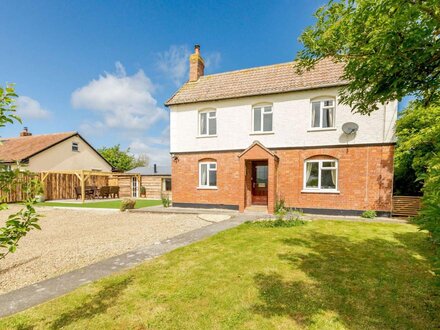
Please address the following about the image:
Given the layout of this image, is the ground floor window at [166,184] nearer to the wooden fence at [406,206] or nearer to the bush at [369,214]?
the bush at [369,214]

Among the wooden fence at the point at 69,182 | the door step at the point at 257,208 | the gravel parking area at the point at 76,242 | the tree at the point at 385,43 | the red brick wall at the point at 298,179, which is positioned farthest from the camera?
the wooden fence at the point at 69,182

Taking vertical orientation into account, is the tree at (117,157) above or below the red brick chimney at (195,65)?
below

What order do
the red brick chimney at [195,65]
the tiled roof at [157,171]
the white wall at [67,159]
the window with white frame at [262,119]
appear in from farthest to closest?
1. the tiled roof at [157,171]
2. the white wall at [67,159]
3. the red brick chimney at [195,65]
4. the window with white frame at [262,119]

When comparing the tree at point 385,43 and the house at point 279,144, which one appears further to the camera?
the house at point 279,144

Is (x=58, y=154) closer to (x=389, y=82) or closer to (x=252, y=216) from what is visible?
(x=252, y=216)

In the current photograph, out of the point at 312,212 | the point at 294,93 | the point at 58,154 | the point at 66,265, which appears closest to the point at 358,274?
the point at 66,265

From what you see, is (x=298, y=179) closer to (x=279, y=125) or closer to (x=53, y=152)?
(x=279, y=125)

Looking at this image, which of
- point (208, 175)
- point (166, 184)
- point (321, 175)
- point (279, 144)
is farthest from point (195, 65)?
point (166, 184)

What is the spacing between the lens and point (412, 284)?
14.8ft

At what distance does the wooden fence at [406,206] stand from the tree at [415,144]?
21.1 inches

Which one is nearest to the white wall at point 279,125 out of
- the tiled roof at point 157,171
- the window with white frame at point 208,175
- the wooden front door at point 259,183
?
the window with white frame at point 208,175

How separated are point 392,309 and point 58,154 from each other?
2860cm

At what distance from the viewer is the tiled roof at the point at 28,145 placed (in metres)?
22.8

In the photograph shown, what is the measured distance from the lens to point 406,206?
11.3 meters
